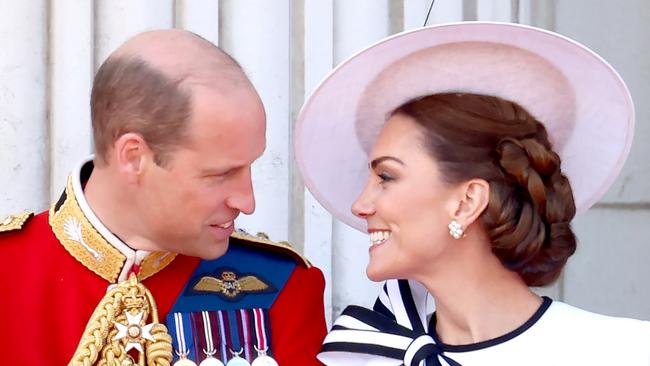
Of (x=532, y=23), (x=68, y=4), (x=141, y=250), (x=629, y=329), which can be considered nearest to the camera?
(x=629, y=329)

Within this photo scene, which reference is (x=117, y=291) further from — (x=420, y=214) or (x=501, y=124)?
(x=501, y=124)

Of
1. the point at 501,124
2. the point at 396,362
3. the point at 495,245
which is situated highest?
the point at 501,124

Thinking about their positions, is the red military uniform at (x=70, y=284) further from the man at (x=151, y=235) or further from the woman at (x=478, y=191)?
the woman at (x=478, y=191)

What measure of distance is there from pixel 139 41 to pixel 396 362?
75 cm

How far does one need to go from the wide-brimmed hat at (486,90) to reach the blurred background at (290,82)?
0.84 meters

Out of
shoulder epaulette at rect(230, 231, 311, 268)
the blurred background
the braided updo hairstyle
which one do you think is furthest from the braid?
the blurred background

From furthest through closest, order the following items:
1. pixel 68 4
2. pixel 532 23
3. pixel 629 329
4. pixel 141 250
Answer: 1. pixel 532 23
2. pixel 68 4
3. pixel 141 250
4. pixel 629 329

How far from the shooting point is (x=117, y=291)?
2346 millimetres

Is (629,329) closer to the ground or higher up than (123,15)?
closer to the ground

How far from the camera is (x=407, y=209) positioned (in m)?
2.31

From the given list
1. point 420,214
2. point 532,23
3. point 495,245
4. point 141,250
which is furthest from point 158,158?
point 532,23

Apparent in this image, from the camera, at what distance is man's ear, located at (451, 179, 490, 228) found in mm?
2297

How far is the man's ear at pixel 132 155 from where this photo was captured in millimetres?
2342

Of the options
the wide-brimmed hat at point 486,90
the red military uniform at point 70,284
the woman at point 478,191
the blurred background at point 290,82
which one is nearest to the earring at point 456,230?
the woman at point 478,191
